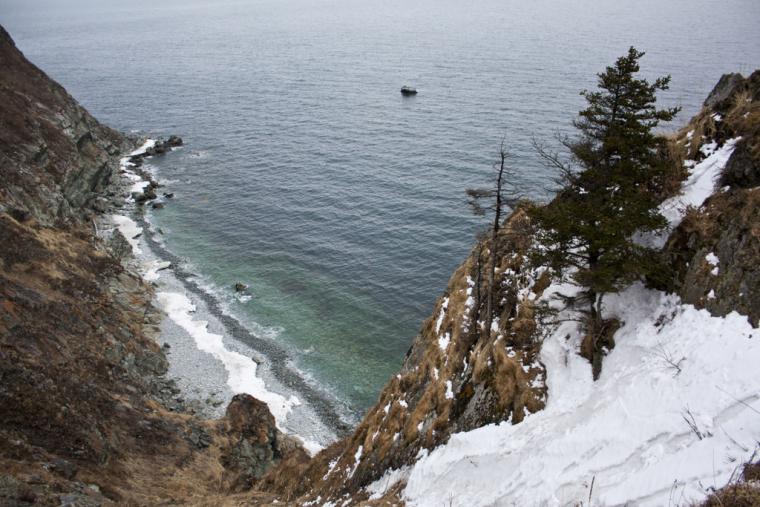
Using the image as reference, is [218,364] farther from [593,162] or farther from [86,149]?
[86,149]

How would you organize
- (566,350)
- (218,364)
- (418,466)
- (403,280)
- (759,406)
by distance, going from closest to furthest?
1. (759,406)
2. (566,350)
3. (418,466)
4. (218,364)
5. (403,280)

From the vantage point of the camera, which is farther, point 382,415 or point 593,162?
point 382,415

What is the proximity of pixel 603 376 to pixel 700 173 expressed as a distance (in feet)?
27.8

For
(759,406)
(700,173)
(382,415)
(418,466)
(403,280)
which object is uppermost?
(700,173)

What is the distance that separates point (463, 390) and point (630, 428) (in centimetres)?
817

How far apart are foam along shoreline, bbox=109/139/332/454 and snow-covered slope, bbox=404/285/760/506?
2420cm

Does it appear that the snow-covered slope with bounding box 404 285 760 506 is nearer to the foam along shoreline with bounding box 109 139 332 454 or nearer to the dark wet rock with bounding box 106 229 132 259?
the foam along shoreline with bounding box 109 139 332 454

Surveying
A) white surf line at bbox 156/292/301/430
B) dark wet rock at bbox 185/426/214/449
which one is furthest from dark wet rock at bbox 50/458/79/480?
white surf line at bbox 156/292/301/430

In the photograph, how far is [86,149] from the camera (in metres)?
76.7

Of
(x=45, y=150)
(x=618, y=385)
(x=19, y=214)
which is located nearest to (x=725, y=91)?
(x=618, y=385)

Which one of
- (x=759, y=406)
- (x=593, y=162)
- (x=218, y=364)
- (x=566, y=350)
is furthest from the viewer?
(x=218, y=364)

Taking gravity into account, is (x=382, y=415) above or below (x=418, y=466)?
below

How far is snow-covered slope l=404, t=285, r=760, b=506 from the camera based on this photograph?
11562 mm

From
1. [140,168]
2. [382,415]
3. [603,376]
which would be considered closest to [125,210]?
[140,168]
